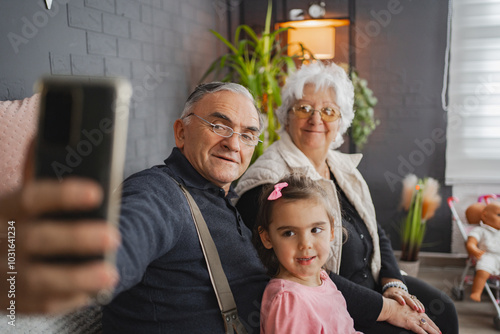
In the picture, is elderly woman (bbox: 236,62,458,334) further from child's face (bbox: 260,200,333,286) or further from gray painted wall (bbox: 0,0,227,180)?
gray painted wall (bbox: 0,0,227,180)

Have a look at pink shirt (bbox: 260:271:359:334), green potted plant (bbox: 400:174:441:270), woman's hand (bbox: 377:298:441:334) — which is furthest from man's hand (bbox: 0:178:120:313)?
green potted plant (bbox: 400:174:441:270)

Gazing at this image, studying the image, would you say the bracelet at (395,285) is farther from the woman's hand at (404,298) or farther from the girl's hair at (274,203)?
→ the girl's hair at (274,203)

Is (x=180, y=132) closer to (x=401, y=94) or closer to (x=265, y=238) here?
(x=265, y=238)

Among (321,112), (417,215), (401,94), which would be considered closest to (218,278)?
(321,112)

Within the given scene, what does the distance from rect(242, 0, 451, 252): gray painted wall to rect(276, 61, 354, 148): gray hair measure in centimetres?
177

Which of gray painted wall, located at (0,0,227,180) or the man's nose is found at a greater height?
gray painted wall, located at (0,0,227,180)

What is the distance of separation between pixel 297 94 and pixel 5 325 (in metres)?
1.39

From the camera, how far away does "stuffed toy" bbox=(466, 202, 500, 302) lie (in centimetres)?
256

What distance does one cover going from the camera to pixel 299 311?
1094 mm

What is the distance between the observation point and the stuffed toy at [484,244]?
2562mm

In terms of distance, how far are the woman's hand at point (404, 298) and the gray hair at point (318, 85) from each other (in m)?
0.82

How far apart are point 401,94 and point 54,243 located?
3.58 metres

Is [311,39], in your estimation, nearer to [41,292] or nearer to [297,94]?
[297,94]

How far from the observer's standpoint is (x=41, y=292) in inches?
13.2
